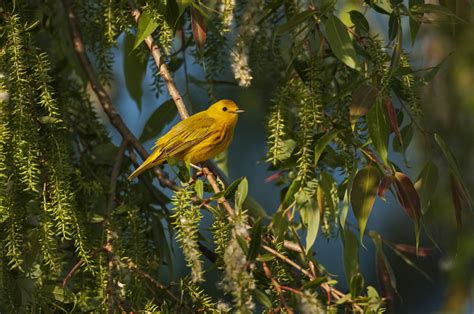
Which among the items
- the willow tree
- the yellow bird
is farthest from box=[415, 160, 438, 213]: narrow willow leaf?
the yellow bird

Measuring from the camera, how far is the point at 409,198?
191cm

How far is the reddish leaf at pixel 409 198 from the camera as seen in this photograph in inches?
75.1

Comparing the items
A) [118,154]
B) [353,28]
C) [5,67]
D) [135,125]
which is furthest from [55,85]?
[135,125]

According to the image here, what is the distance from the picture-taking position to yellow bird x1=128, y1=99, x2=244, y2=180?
2.95m

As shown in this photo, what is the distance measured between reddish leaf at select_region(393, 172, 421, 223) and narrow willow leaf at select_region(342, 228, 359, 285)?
222mm

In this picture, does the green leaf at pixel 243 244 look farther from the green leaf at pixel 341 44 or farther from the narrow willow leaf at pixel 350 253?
the green leaf at pixel 341 44

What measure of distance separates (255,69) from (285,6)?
0.22m

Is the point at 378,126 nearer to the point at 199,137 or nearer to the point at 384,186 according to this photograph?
the point at 384,186

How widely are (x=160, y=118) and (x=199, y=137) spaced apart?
0.31 meters

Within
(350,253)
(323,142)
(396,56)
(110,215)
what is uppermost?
(396,56)

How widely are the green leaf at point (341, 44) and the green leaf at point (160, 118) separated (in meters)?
0.88

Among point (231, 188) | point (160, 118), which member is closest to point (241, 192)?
point (231, 188)

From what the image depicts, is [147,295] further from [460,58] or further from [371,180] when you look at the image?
[460,58]

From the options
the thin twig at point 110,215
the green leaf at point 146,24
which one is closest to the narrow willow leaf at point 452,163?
the green leaf at point 146,24
